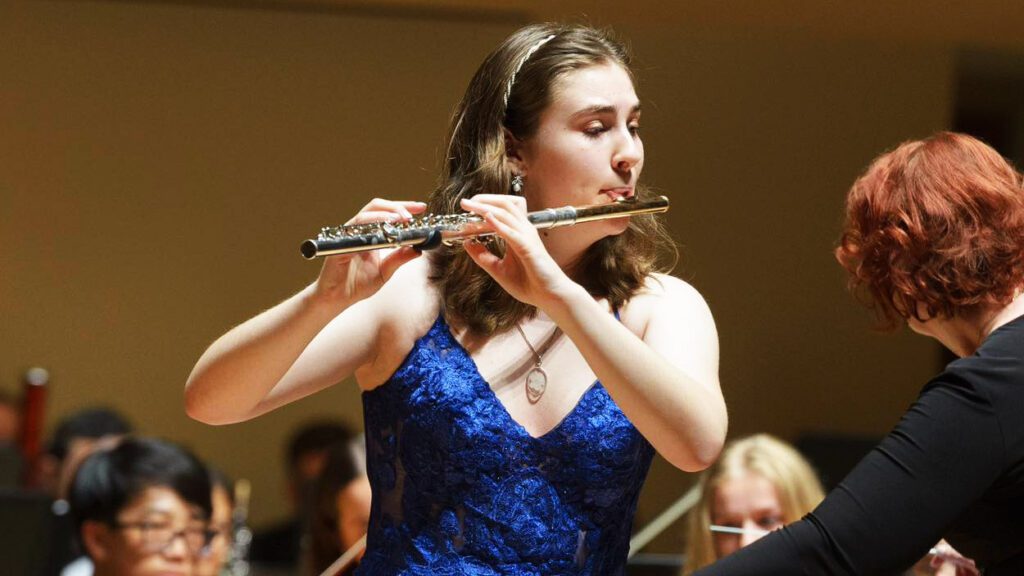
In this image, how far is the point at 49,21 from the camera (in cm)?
611

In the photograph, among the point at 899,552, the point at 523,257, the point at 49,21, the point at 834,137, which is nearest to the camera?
the point at 899,552

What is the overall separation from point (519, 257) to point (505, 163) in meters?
0.26

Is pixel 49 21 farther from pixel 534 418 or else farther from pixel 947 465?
pixel 947 465

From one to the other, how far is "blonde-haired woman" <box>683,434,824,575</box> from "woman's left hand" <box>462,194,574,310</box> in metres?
1.33

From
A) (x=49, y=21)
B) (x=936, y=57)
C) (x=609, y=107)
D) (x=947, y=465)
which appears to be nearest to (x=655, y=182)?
(x=936, y=57)

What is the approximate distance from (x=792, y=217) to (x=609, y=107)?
15.4 feet

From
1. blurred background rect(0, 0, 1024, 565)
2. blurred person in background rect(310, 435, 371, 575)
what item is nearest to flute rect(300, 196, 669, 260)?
blurred person in background rect(310, 435, 371, 575)

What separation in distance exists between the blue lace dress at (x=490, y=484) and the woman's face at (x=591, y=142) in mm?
265

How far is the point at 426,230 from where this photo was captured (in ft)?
6.28

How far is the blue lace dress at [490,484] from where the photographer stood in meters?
1.91

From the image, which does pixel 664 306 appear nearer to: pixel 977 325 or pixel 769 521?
pixel 977 325

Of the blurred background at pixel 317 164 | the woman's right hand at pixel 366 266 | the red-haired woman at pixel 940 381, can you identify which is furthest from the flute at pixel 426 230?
the blurred background at pixel 317 164

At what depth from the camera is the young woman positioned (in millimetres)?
1853

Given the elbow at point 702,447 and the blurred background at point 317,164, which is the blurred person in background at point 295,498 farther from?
the elbow at point 702,447
